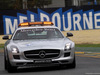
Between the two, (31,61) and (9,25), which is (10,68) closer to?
(31,61)

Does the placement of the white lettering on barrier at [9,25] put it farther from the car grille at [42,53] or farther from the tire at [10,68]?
the car grille at [42,53]

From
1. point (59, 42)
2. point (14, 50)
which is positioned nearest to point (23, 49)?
point (14, 50)

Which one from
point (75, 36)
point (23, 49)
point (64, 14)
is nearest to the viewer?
point (23, 49)

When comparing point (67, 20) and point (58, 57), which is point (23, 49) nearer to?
point (58, 57)

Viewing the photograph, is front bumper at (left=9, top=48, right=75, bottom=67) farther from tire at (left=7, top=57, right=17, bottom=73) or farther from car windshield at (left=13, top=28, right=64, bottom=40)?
car windshield at (left=13, top=28, right=64, bottom=40)

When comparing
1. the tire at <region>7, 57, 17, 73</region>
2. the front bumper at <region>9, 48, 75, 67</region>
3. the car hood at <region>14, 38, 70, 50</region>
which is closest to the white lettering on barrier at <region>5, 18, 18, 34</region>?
the car hood at <region>14, 38, 70, 50</region>

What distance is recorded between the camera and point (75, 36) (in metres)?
33.5

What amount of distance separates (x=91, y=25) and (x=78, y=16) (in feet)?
4.67

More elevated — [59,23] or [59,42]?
[59,42]

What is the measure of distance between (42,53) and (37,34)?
1770 mm

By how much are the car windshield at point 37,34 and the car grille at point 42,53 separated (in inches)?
52.0

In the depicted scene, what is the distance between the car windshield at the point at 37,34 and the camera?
14008 mm

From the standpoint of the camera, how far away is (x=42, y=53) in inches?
495

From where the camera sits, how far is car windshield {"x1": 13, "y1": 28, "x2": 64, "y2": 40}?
14.0 metres
